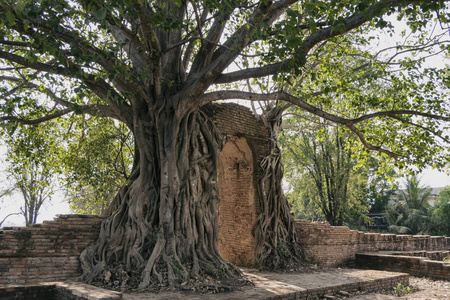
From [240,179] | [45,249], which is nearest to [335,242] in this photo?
[240,179]

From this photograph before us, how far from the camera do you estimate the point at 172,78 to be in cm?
765

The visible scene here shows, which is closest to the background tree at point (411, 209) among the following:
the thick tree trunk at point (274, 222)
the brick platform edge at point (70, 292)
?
the thick tree trunk at point (274, 222)

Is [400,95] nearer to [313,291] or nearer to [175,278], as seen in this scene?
[313,291]

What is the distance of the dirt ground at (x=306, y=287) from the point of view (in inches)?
220

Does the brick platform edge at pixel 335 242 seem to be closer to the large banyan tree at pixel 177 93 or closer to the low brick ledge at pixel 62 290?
the large banyan tree at pixel 177 93

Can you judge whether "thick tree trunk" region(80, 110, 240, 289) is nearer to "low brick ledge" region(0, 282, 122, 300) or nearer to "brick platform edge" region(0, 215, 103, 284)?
"brick platform edge" region(0, 215, 103, 284)

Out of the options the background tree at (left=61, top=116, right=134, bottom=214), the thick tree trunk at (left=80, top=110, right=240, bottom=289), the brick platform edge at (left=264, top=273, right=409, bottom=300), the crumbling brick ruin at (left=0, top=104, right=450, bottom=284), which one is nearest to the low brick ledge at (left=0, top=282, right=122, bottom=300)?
the thick tree trunk at (left=80, top=110, right=240, bottom=289)

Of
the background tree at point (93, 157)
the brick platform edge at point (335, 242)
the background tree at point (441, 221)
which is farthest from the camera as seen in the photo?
the background tree at point (441, 221)

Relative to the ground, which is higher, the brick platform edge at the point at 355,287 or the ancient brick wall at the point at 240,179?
the ancient brick wall at the point at 240,179

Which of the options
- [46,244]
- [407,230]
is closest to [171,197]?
[46,244]

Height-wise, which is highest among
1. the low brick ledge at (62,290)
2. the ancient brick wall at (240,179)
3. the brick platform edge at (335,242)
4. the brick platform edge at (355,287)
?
the ancient brick wall at (240,179)

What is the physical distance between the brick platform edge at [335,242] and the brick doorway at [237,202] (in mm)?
1575

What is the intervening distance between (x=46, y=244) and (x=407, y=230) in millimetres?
25445

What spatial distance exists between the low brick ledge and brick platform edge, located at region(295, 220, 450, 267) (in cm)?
627
